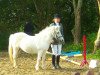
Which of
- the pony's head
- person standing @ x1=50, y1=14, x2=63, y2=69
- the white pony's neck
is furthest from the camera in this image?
person standing @ x1=50, y1=14, x2=63, y2=69

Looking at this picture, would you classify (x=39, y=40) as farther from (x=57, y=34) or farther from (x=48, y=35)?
(x=57, y=34)

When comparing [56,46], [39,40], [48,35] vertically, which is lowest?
[56,46]

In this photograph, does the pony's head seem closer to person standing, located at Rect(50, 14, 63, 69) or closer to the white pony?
the white pony

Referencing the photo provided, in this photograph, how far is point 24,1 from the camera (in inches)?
868


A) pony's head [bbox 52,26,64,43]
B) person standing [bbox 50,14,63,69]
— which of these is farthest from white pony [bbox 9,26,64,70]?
person standing [bbox 50,14,63,69]

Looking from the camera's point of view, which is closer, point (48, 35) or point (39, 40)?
point (48, 35)

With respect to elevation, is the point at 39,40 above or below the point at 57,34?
below

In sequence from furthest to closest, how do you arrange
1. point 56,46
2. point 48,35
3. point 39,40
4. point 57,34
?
point 56,46 < point 39,40 < point 48,35 < point 57,34

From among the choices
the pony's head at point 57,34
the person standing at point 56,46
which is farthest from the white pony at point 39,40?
the person standing at point 56,46

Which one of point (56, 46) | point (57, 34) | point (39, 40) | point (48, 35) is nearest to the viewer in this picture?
point (57, 34)

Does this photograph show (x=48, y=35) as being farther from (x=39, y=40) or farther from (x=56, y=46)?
(x=56, y=46)

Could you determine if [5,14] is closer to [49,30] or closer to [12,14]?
[12,14]

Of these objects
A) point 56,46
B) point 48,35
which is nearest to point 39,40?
point 48,35

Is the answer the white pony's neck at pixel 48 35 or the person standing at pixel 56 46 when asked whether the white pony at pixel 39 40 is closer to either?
the white pony's neck at pixel 48 35
